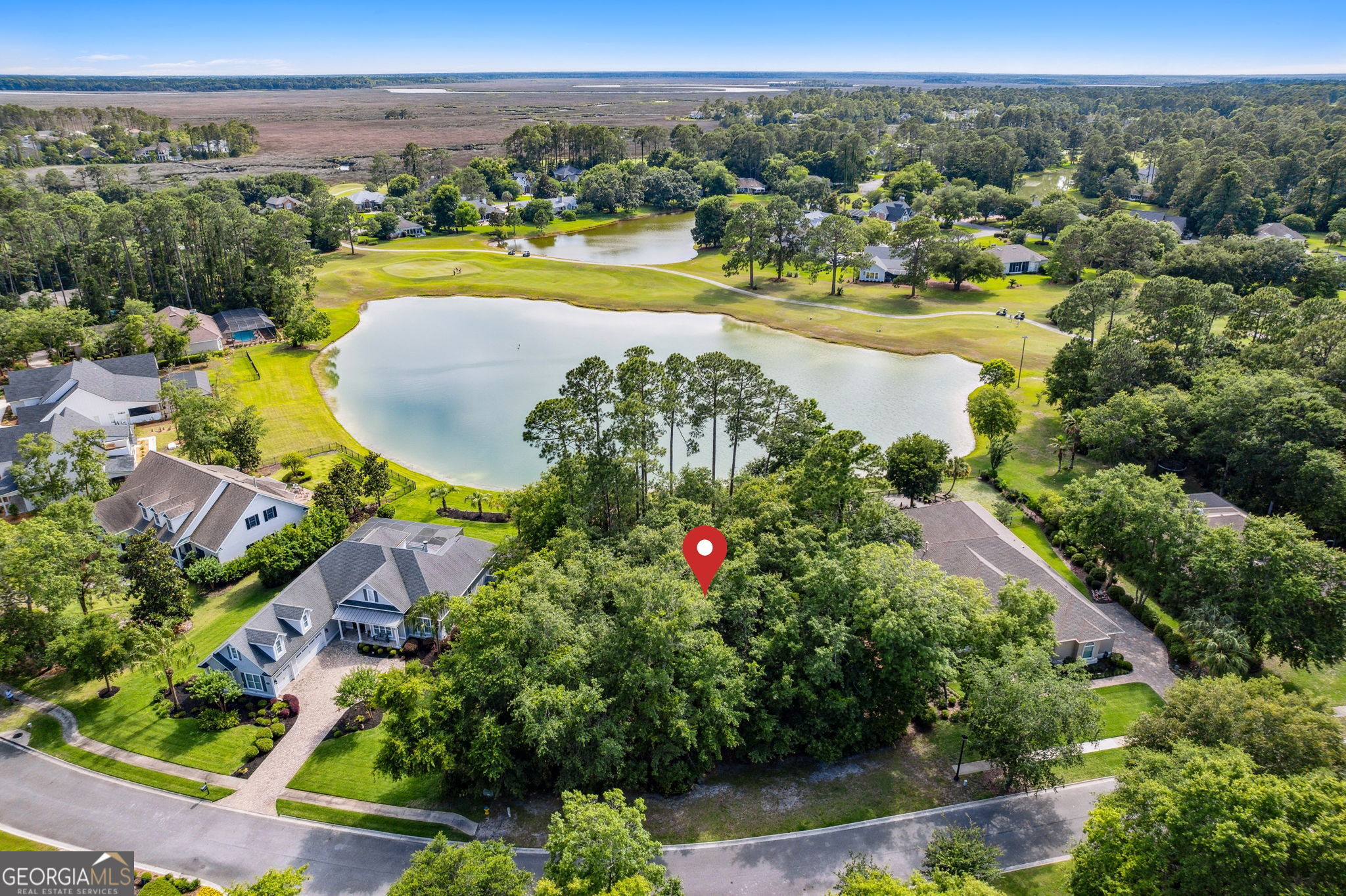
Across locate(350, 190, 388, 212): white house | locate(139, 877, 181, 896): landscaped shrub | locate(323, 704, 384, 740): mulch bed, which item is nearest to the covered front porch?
locate(323, 704, 384, 740): mulch bed

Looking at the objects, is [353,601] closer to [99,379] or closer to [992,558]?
[992,558]

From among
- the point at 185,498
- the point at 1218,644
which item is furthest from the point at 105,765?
the point at 1218,644

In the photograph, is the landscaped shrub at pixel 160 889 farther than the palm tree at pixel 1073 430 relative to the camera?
No

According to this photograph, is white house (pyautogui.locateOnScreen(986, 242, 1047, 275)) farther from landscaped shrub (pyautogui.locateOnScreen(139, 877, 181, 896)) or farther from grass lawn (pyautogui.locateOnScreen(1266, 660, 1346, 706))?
landscaped shrub (pyautogui.locateOnScreen(139, 877, 181, 896))

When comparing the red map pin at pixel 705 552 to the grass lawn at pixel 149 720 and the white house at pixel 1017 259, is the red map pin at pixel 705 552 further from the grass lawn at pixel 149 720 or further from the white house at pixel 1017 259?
the white house at pixel 1017 259

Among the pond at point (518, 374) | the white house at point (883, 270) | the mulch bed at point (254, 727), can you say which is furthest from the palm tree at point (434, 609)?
the white house at point (883, 270)

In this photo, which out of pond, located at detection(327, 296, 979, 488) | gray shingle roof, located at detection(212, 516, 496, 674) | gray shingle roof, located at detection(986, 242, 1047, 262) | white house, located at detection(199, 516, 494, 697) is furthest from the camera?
gray shingle roof, located at detection(986, 242, 1047, 262)

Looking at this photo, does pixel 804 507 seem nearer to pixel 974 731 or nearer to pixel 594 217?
pixel 974 731
